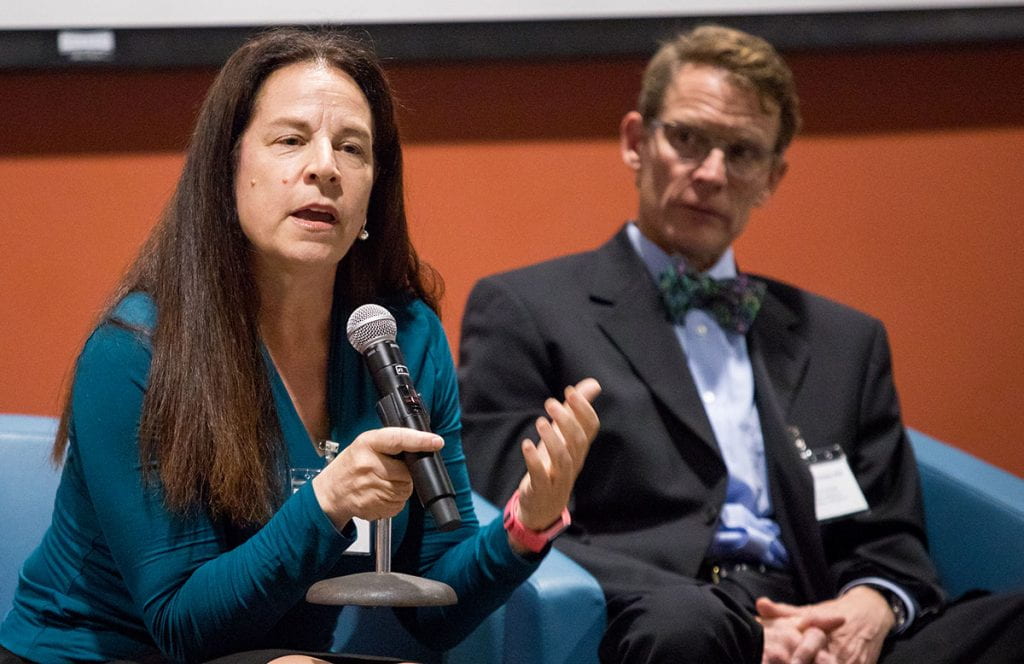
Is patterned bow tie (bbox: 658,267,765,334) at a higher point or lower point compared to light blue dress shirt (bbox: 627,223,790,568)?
higher

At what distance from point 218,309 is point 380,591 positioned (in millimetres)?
493

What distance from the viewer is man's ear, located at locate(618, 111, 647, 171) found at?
2578 millimetres

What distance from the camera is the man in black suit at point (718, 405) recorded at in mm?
2146

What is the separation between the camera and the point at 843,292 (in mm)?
3016

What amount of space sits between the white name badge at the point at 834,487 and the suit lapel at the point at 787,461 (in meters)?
0.05

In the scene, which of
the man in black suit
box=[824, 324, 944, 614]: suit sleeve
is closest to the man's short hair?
the man in black suit

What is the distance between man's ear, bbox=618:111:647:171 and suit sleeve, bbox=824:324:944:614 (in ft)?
2.02

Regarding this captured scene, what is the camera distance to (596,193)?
9.45 ft

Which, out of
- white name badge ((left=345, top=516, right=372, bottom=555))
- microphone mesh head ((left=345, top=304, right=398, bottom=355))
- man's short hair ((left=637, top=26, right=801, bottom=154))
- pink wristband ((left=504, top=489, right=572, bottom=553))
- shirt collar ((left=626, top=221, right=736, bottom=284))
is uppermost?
man's short hair ((left=637, top=26, right=801, bottom=154))

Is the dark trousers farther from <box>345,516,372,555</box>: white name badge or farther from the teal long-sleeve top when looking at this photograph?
<box>345,516,372,555</box>: white name badge

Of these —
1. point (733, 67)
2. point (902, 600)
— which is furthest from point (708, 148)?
point (902, 600)

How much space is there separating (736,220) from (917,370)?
0.82 meters

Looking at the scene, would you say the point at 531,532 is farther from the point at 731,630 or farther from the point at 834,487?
the point at 834,487

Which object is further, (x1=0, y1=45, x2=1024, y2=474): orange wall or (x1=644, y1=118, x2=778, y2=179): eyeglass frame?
(x1=0, y1=45, x2=1024, y2=474): orange wall
